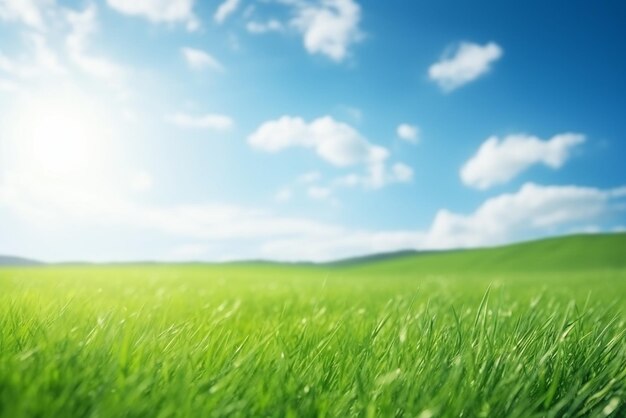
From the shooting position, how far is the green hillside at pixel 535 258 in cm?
5159

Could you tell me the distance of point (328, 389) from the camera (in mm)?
1800

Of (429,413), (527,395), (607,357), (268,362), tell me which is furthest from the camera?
(607,357)

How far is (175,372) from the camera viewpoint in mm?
1617

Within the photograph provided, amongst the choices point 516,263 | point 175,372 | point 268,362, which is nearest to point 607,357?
point 268,362

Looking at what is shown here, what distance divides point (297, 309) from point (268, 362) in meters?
3.46

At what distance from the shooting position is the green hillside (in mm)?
51594

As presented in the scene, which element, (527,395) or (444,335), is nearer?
(527,395)

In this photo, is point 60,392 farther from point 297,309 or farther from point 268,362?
point 297,309

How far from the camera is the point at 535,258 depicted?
54562mm

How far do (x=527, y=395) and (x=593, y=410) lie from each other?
0.19 m

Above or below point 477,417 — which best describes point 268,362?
above

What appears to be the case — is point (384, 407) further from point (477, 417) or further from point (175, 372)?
point (175, 372)

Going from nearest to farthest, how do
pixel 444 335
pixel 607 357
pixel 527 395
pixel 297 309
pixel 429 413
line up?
pixel 429 413 < pixel 527 395 < pixel 607 357 < pixel 444 335 < pixel 297 309

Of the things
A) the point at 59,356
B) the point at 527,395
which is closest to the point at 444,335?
the point at 527,395
